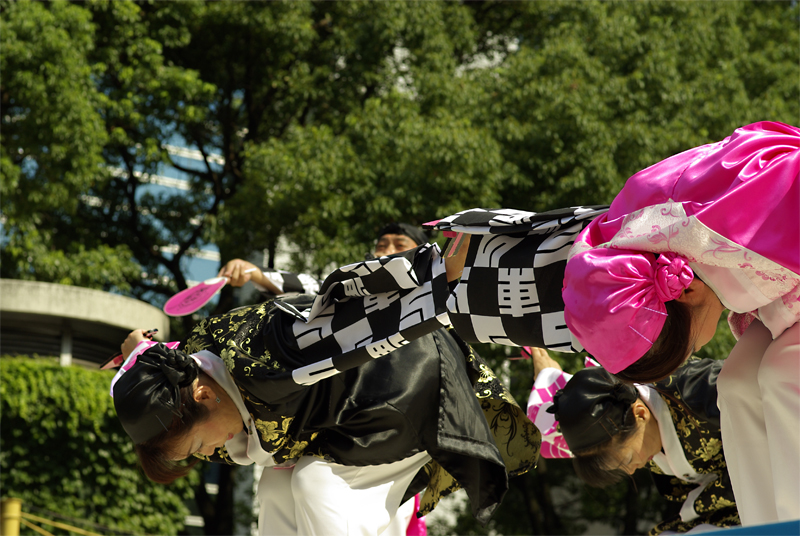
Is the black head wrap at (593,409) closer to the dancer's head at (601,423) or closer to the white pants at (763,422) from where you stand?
the dancer's head at (601,423)

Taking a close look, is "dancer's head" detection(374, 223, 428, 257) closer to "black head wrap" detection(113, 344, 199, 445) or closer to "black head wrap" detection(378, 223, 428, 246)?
"black head wrap" detection(378, 223, 428, 246)

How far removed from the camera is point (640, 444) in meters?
2.84

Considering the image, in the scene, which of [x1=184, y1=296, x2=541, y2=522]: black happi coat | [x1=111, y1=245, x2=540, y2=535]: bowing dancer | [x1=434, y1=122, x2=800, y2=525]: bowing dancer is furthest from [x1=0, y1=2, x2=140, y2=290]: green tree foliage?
[x1=434, y1=122, x2=800, y2=525]: bowing dancer

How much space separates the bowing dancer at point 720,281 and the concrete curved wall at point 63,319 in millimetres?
6803

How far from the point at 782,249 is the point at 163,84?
9.06m

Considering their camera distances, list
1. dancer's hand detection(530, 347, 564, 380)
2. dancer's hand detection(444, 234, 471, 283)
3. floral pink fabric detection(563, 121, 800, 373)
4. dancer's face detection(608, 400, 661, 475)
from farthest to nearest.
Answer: dancer's hand detection(530, 347, 564, 380), dancer's face detection(608, 400, 661, 475), dancer's hand detection(444, 234, 471, 283), floral pink fabric detection(563, 121, 800, 373)

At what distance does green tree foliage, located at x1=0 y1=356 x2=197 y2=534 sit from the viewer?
22.1ft

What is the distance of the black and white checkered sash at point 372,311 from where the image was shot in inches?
78.8

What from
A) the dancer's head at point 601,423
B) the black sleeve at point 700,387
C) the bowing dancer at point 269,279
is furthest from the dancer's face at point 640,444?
the bowing dancer at point 269,279

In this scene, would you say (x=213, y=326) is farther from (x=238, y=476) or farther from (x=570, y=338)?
(x=238, y=476)

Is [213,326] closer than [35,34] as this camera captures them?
Yes

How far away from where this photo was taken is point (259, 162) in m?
8.73

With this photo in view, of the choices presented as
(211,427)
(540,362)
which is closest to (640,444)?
(540,362)

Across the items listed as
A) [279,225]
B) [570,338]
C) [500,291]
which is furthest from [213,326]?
[279,225]
